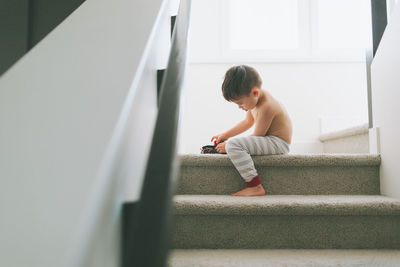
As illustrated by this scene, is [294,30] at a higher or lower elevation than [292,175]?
higher

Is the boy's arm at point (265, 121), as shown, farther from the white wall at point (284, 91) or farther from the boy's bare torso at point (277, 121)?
the white wall at point (284, 91)

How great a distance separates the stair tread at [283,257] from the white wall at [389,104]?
0.37 m

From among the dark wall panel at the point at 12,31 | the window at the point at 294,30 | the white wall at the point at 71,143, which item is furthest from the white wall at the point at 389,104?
the dark wall panel at the point at 12,31

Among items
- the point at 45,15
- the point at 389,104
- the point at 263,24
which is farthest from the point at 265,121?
the point at 263,24

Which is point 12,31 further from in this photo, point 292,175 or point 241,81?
point 292,175

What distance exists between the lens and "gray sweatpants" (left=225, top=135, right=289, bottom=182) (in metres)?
1.44

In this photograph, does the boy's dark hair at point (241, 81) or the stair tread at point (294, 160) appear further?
the boy's dark hair at point (241, 81)

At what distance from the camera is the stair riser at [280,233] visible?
4.03 feet

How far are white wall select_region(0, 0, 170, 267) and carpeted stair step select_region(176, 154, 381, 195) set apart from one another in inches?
29.6

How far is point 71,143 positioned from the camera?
0.52m

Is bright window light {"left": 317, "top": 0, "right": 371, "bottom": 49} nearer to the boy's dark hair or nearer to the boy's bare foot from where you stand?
the boy's dark hair

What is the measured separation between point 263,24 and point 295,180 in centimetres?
208

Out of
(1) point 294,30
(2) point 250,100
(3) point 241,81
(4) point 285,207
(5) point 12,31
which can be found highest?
(1) point 294,30

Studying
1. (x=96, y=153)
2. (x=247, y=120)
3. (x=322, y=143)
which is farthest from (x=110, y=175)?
(x=322, y=143)
